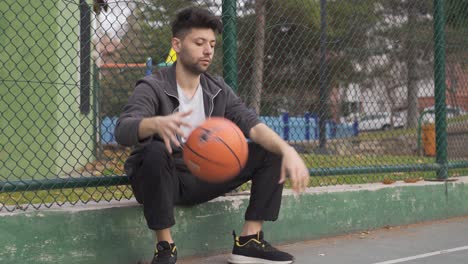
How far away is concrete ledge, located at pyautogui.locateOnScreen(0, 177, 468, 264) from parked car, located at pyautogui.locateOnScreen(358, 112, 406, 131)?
1.13 meters

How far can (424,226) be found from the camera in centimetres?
583

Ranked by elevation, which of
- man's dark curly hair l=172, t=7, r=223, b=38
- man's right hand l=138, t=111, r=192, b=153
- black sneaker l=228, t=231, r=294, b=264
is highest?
man's dark curly hair l=172, t=7, r=223, b=38

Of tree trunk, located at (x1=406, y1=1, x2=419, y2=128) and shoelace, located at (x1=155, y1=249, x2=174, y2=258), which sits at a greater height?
tree trunk, located at (x1=406, y1=1, x2=419, y2=128)

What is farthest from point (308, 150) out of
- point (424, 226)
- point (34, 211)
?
point (34, 211)

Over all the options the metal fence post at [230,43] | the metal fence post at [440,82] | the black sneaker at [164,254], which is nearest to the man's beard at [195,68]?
the metal fence post at [230,43]

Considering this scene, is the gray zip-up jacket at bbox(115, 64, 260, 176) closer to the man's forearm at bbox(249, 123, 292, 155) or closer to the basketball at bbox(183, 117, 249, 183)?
the man's forearm at bbox(249, 123, 292, 155)

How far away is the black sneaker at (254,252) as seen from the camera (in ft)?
13.7

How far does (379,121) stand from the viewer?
720 cm

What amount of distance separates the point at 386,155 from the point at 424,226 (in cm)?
306

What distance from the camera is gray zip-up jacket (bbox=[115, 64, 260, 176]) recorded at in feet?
11.5

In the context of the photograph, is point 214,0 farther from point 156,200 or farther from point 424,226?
point 424,226

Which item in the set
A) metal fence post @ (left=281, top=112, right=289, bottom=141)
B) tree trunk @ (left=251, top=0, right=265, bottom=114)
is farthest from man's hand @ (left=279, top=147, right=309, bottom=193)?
metal fence post @ (left=281, top=112, right=289, bottom=141)

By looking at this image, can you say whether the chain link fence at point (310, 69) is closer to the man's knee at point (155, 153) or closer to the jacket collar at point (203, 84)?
the jacket collar at point (203, 84)

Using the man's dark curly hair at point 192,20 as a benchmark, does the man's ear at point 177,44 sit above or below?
below
